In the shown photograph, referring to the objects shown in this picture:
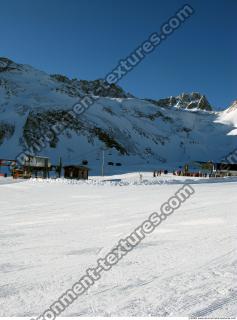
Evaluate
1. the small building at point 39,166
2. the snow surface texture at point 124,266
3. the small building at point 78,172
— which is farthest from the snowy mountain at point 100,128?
the snow surface texture at point 124,266

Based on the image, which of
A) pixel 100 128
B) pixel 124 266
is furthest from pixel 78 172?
pixel 100 128

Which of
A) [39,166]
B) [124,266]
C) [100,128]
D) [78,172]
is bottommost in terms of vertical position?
[124,266]

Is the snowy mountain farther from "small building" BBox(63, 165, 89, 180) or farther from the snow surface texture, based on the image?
the snow surface texture

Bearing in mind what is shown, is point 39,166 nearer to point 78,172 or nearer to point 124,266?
→ point 78,172

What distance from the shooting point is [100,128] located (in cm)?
9869

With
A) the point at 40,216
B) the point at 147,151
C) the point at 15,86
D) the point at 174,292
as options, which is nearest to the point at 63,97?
the point at 15,86

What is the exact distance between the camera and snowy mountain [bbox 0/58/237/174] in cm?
8494

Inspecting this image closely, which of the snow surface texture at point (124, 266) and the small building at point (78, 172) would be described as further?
the small building at point (78, 172)

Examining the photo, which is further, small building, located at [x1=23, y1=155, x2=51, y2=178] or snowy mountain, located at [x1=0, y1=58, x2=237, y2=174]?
snowy mountain, located at [x1=0, y1=58, x2=237, y2=174]

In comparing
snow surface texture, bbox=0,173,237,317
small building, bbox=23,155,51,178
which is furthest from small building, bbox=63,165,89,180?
snow surface texture, bbox=0,173,237,317

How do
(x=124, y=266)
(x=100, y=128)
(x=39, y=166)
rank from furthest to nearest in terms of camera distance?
(x=100, y=128)
(x=39, y=166)
(x=124, y=266)

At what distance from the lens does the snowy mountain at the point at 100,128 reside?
3344 inches

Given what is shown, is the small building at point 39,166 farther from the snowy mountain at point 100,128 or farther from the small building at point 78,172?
the snowy mountain at point 100,128

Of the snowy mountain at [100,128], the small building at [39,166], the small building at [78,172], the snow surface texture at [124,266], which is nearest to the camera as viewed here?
the snow surface texture at [124,266]
